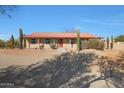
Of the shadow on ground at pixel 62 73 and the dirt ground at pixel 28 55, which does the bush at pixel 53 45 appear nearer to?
the dirt ground at pixel 28 55

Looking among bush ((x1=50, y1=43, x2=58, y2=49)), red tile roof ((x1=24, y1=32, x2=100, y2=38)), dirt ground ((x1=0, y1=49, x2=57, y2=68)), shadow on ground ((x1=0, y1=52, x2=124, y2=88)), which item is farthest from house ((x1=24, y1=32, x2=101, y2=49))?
shadow on ground ((x1=0, y1=52, x2=124, y2=88))

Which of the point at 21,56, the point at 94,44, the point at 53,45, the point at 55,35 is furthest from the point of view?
the point at 53,45

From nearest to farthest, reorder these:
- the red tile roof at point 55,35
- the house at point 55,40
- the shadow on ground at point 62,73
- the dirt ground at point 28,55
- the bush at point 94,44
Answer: the shadow on ground at point 62,73
the dirt ground at point 28,55
the red tile roof at point 55,35
the house at point 55,40
the bush at point 94,44

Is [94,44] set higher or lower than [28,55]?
higher

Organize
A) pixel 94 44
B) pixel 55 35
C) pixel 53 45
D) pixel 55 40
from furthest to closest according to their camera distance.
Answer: pixel 55 40 < pixel 53 45 < pixel 94 44 < pixel 55 35

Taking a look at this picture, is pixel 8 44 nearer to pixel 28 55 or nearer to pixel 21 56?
pixel 21 56

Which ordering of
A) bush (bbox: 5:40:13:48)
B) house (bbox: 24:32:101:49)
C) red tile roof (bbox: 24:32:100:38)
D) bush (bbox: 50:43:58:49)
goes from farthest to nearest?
bush (bbox: 50:43:58:49) → house (bbox: 24:32:101:49) → bush (bbox: 5:40:13:48) → red tile roof (bbox: 24:32:100:38)

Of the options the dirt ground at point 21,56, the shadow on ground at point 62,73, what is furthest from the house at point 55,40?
the shadow on ground at point 62,73

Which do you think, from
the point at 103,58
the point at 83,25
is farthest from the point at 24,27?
the point at 103,58

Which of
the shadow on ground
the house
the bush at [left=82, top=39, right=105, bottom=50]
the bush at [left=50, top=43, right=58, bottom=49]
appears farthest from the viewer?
the bush at [left=50, top=43, right=58, bottom=49]

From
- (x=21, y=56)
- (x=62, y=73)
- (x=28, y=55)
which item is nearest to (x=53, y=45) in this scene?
(x=28, y=55)

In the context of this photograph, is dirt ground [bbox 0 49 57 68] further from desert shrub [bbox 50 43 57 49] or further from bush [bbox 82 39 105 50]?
bush [bbox 82 39 105 50]

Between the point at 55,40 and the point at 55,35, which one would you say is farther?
the point at 55,40

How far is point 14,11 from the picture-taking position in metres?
12.5
